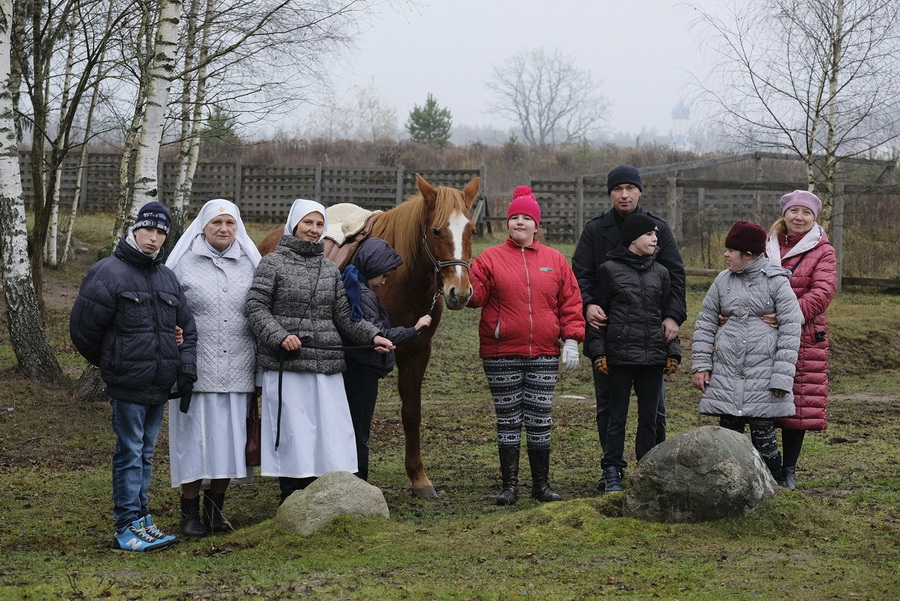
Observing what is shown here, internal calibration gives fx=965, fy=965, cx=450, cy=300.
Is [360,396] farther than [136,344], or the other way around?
[360,396]

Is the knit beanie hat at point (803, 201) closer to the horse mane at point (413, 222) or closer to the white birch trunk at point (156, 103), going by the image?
the horse mane at point (413, 222)

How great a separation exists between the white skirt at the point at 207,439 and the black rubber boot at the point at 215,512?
0.18 m

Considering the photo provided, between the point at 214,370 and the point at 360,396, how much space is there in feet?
3.25

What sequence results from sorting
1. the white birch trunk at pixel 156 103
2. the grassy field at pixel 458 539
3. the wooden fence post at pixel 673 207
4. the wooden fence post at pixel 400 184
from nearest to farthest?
the grassy field at pixel 458 539
the white birch trunk at pixel 156 103
the wooden fence post at pixel 673 207
the wooden fence post at pixel 400 184

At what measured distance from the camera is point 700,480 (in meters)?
4.95

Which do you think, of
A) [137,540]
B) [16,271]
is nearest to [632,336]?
[137,540]

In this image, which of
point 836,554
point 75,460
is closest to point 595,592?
point 836,554

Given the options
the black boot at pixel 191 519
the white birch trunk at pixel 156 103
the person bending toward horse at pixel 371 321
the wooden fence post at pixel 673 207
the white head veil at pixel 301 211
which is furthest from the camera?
the wooden fence post at pixel 673 207

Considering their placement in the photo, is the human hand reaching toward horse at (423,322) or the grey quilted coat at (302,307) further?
the human hand reaching toward horse at (423,322)

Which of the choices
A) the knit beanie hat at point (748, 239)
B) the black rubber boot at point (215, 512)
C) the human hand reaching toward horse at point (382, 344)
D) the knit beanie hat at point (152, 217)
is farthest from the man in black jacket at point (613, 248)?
the knit beanie hat at point (152, 217)

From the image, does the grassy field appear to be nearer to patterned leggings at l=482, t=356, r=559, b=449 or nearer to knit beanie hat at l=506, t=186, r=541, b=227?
patterned leggings at l=482, t=356, r=559, b=449

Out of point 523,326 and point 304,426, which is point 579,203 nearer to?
point 523,326

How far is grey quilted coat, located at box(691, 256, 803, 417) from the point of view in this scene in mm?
5680

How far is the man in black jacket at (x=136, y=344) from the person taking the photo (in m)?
4.84
